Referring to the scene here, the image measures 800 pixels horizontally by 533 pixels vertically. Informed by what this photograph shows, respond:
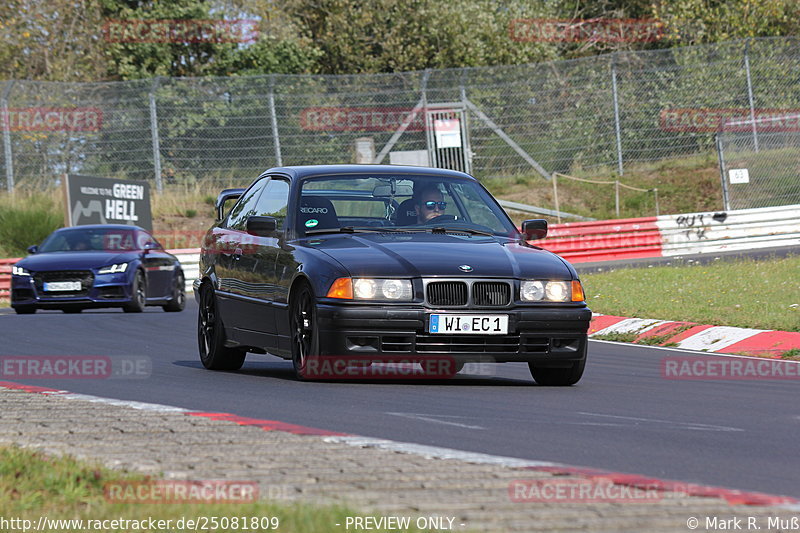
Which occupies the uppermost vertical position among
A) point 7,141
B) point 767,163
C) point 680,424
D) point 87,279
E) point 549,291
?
point 7,141

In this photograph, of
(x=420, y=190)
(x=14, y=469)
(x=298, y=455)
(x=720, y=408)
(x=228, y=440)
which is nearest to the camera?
(x=14, y=469)

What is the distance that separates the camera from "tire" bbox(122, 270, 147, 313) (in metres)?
20.1

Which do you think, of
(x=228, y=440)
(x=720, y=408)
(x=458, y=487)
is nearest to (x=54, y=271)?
(x=720, y=408)

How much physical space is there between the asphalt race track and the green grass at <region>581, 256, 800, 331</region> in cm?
228

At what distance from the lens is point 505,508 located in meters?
4.64

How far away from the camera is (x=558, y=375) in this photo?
9.97 metres

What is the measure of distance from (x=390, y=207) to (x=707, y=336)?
4740 mm

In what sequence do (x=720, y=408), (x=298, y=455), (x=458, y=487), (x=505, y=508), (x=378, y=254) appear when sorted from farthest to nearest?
(x=378, y=254) < (x=720, y=408) < (x=298, y=455) < (x=458, y=487) < (x=505, y=508)

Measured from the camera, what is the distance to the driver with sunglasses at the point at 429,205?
34.3 ft

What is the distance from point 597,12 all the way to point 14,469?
45.4 m

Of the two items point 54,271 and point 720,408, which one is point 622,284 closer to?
point 54,271

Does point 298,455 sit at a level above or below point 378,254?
below

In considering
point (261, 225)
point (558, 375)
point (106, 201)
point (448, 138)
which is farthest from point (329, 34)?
point (558, 375)

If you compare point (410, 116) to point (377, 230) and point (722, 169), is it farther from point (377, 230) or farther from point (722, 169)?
point (377, 230)
